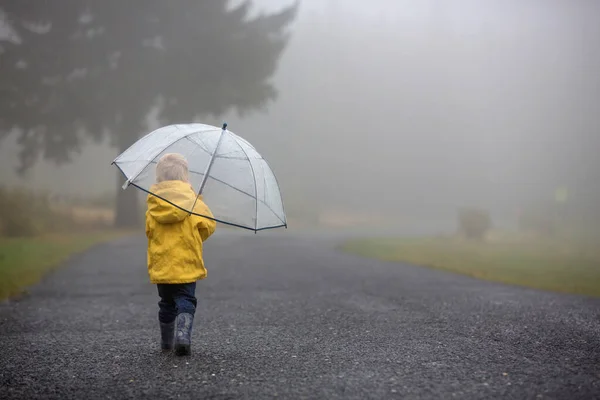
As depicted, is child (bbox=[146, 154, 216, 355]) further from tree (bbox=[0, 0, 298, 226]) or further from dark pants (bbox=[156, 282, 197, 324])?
tree (bbox=[0, 0, 298, 226])

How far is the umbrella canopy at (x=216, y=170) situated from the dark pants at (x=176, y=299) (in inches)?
24.6

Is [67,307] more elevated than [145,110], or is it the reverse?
[145,110]

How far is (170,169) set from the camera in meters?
4.49

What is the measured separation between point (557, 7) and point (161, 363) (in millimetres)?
98092

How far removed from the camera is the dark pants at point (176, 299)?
4504 millimetres

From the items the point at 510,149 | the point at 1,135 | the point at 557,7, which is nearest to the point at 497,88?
the point at 510,149

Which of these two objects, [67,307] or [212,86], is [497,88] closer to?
[212,86]

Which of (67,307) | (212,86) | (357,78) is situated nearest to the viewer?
(67,307)

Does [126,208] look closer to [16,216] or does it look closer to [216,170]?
[16,216]

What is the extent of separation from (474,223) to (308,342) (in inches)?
915

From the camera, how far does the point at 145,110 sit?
22.8 metres

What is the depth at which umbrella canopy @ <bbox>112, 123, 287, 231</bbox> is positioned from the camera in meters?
4.60

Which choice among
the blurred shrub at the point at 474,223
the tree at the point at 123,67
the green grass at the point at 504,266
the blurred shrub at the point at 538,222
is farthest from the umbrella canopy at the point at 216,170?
the blurred shrub at the point at 538,222

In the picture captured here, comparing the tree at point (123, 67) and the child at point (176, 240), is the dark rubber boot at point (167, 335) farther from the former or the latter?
the tree at point (123, 67)
